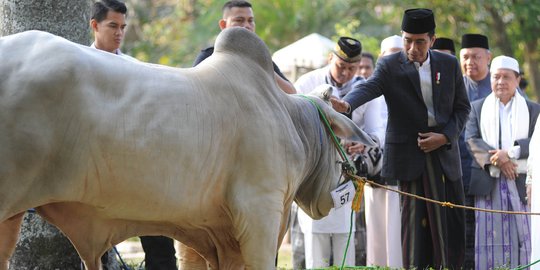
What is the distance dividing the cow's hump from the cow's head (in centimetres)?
52

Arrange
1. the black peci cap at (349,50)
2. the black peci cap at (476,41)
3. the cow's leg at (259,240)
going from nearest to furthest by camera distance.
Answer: the cow's leg at (259,240), the black peci cap at (349,50), the black peci cap at (476,41)

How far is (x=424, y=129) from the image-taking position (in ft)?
24.6

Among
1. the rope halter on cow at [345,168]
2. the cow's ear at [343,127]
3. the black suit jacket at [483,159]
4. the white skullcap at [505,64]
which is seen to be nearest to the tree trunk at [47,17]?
the rope halter on cow at [345,168]

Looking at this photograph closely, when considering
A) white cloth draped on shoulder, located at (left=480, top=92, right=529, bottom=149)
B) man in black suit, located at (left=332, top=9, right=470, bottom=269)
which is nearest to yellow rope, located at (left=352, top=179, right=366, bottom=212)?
man in black suit, located at (left=332, top=9, right=470, bottom=269)

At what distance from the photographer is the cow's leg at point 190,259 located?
6.21 m

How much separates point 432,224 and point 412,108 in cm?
95

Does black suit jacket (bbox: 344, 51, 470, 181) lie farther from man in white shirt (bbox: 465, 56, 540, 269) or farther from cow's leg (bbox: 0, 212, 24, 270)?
cow's leg (bbox: 0, 212, 24, 270)

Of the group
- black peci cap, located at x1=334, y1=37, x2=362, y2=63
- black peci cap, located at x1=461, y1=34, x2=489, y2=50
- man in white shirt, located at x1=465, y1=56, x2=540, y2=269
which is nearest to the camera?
black peci cap, located at x1=334, y1=37, x2=362, y2=63

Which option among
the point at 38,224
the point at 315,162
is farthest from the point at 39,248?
the point at 315,162

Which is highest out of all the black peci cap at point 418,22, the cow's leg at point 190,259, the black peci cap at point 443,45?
the black peci cap at point 443,45

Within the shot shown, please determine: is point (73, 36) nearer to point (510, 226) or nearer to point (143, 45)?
point (510, 226)

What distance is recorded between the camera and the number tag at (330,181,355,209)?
5.93 metres

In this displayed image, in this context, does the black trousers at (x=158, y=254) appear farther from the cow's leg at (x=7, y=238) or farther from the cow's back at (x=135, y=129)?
the cow's back at (x=135, y=129)

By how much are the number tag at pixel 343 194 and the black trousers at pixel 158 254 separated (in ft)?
5.12
